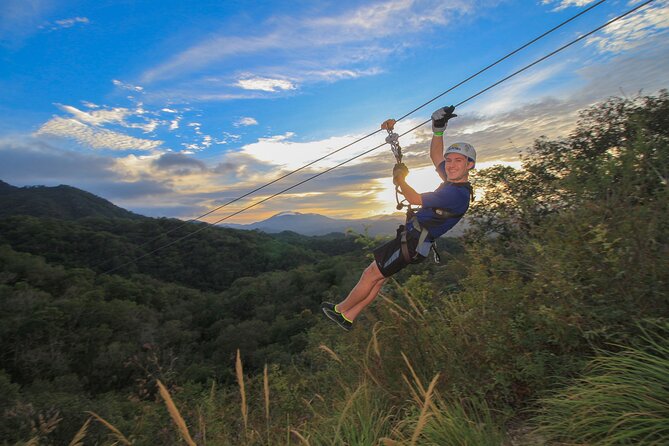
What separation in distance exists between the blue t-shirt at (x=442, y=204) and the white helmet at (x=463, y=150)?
36 cm

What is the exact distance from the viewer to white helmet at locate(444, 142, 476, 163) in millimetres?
4539

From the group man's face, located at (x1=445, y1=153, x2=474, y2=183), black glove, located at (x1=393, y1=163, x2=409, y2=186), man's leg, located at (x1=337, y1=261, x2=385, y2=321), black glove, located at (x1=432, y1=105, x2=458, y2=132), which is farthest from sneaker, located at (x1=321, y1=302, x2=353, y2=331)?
black glove, located at (x1=432, y1=105, x2=458, y2=132)

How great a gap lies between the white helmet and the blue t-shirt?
Result: 36cm

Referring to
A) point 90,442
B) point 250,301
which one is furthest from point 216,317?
point 90,442

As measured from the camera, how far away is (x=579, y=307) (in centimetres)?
297

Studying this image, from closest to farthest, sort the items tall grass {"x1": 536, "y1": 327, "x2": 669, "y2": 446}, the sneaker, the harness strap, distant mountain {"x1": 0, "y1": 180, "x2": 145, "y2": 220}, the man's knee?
1. tall grass {"x1": 536, "y1": 327, "x2": 669, "y2": 446}
2. the harness strap
3. the man's knee
4. the sneaker
5. distant mountain {"x1": 0, "y1": 180, "x2": 145, "y2": 220}

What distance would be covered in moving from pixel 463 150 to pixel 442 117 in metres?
0.78

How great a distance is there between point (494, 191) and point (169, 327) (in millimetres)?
43975

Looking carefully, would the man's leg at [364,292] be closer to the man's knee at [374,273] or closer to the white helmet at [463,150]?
the man's knee at [374,273]

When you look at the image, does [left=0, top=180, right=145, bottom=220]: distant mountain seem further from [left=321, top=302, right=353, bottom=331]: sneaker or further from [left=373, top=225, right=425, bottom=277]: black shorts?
[left=373, top=225, right=425, bottom=277]: black shorts

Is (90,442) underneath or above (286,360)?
above

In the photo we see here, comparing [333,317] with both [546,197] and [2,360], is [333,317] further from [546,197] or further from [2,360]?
[2,360]

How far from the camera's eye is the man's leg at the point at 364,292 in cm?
477

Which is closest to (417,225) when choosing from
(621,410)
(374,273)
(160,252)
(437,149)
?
(374,273)
